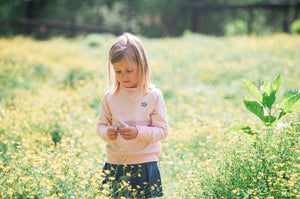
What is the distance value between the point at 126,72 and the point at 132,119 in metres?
0.40

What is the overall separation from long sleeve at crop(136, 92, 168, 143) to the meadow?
1.56 feet

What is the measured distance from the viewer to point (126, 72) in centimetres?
259

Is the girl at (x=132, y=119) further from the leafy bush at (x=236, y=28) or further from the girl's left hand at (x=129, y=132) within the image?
the leafy bush at (x=236, y=28)

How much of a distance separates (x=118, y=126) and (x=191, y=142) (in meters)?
1.81

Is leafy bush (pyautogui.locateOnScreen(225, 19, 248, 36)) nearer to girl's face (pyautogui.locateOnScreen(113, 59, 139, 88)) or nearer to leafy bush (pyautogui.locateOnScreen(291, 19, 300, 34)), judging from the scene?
leafy bush (pyautogui.locateOnScreen(291, 19, 300, 34))

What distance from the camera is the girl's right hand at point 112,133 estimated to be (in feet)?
8.34

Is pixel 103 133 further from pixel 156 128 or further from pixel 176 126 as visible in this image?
pixel 176 126

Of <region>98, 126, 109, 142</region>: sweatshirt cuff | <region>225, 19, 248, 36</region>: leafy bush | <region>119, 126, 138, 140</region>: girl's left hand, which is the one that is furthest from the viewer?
<region>225, 19, 248, 36</region>: leafy bush

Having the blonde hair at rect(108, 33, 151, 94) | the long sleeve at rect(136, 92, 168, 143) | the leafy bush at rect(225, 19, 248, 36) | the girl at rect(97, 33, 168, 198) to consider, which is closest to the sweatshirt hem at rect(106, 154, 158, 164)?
the girl at rect(97, 33, 168, 198)

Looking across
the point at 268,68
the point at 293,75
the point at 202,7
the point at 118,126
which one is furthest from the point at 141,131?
the point at 202,7

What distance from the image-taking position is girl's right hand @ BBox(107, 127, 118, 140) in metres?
2.54

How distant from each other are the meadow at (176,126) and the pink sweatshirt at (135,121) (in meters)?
0.28

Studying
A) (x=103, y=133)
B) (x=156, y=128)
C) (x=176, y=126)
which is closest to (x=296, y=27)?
(x=176, y=126)

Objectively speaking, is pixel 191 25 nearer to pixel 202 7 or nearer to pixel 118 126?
pixel 202 7
